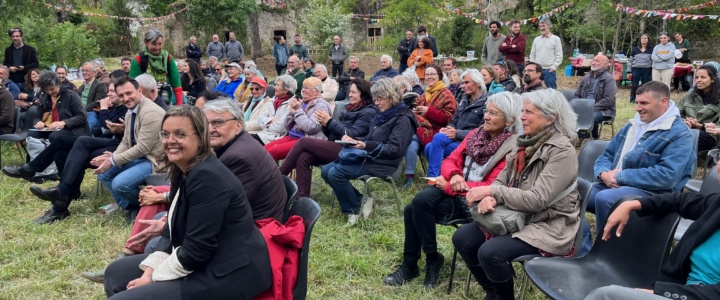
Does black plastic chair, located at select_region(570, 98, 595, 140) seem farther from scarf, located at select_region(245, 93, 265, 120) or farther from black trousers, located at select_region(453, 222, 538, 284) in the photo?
black trousers, located at select_region(453, 222, 538, 284)

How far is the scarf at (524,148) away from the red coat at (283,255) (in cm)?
128

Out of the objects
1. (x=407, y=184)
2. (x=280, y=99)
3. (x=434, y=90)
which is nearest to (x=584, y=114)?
(x=434, y=90)

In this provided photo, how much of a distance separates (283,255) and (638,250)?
64.0 inches

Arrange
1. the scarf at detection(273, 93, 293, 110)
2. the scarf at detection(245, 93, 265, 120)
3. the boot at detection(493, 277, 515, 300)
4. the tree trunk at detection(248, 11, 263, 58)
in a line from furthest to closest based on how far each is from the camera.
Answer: the tree trunk at detection(248, 11, 263, 58) < the scarf at detection(245, 93, 265, 120) < the scarf at detection(273, 93, 293, 110) < the boot at detection(493, 277, 515, 300)

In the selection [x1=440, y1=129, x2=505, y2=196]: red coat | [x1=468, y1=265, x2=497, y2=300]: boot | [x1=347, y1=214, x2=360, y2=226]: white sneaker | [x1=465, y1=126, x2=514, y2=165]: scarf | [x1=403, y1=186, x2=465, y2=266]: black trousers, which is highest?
[x1=465, y1=126, x2=514, y2=165]: scarf

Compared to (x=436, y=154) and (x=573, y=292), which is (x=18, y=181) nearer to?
(x=436, y=154)

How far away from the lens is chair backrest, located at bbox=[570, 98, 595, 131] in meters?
6.66

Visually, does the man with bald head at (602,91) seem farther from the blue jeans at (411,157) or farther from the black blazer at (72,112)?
the black blazer at (72,112)

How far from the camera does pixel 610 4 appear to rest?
1504 cm

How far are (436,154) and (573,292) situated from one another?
2977 mm

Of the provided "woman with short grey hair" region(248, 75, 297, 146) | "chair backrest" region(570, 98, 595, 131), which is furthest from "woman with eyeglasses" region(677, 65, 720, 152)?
"woman with short grey hair" region(248, 75, 297, 146)

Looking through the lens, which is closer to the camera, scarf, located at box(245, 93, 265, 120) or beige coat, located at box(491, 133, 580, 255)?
beige coat, located at box(491, 133, 580, 255)

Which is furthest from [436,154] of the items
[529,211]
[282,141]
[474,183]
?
[529,211]

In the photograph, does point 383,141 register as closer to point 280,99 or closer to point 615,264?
point 280,99
